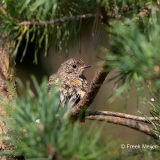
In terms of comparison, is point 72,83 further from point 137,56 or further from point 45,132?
point 137,56

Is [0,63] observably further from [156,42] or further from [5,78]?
[156,42]

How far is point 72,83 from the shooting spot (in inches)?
161

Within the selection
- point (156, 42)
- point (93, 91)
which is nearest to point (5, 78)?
point (93, 91)

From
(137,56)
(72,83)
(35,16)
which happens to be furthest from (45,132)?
(72,83)

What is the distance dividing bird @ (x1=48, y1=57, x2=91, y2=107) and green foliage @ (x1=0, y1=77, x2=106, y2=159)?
179cm

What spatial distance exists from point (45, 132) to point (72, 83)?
2656 millimetres

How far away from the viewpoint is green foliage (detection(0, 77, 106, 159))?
1435 millimetres

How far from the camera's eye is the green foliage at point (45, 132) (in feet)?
4.71

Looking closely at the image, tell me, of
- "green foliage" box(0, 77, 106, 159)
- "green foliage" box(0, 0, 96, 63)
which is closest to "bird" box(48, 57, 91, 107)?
"green foliage" box(0, 0, 96, 63)

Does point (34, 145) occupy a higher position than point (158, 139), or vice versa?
point (34, 145)

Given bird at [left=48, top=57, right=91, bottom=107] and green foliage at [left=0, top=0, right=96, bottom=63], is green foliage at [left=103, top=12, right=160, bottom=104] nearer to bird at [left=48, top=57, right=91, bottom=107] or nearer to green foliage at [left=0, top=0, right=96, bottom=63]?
green foliage at [left=0, top=0, right=96, bottom=63]

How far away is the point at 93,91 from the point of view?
235 cm

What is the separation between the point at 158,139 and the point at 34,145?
1.10 m

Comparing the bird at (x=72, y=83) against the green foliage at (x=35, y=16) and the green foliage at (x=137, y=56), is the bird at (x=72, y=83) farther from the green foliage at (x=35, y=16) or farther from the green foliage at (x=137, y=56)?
the green foliage at (x=137, y=56)
